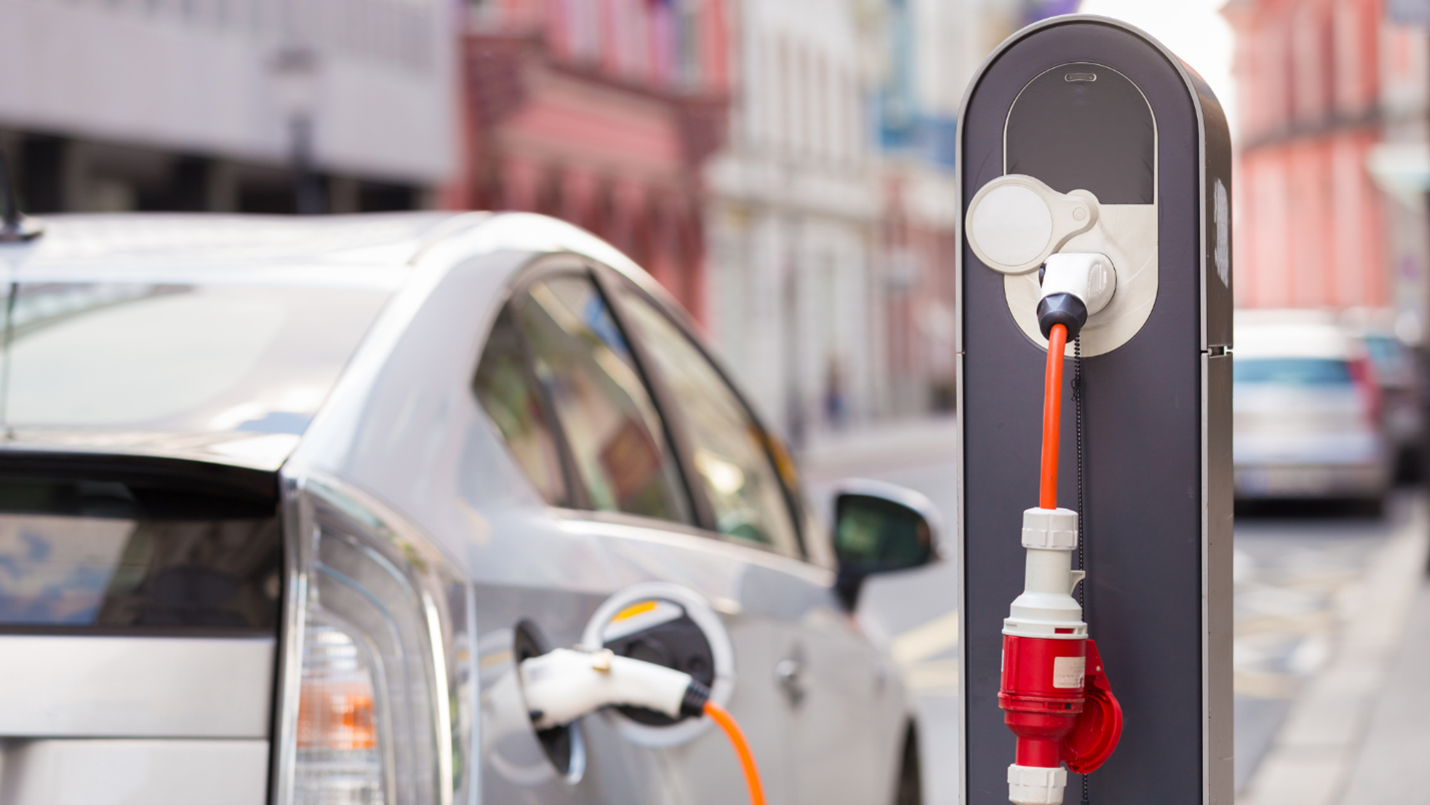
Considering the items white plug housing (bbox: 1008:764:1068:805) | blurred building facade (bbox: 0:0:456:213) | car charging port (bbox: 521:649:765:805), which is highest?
blurred building facade (bbox: 0:0:456:213)

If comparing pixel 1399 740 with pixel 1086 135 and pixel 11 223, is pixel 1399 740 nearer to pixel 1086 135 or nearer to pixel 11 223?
pixel 1086 135

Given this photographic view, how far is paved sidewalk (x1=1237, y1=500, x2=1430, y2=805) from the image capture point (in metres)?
5.83

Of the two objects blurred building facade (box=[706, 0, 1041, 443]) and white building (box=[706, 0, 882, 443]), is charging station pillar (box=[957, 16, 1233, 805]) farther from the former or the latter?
blurred building facade (box=[706, 0, 1041, 443])

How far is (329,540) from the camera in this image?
6.04 feet

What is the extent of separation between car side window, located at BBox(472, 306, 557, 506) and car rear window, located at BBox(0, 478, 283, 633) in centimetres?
41

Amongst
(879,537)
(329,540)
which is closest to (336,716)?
(329,540)

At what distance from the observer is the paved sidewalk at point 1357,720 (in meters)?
5.83

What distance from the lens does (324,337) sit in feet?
6.99

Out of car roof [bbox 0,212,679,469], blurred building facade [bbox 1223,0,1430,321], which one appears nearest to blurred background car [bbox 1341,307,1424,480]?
car roof [bbox 0,212,679,469]

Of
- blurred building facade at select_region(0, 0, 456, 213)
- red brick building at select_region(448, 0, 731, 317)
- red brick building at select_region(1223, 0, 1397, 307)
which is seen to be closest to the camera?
blurred building facade at select_region(0, 0, 456, 213)

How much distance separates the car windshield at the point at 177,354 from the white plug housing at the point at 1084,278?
0.77 m

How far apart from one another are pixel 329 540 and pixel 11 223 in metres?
0.98

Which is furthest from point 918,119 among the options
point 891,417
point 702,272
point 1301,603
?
point 1301,603

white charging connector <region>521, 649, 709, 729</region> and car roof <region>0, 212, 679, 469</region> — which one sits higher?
car roof <region>0, 212, 679, 469</region>
